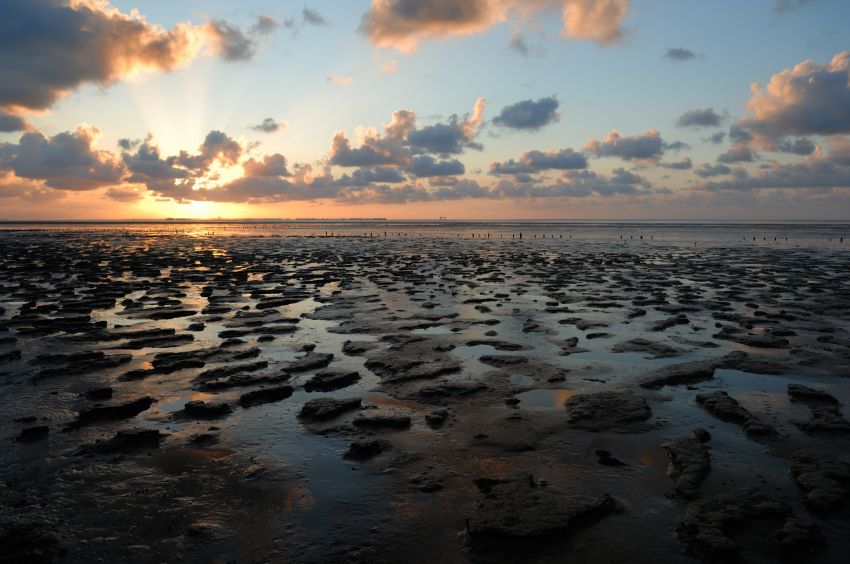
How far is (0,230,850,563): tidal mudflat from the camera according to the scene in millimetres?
5605

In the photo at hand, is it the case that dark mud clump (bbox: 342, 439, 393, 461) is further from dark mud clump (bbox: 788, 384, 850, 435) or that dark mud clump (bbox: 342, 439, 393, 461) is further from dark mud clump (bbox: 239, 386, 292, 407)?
dark mud clump (bbox: 788, 384, 850, 435)

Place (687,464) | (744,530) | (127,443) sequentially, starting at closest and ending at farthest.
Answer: (744,530) → (687,464) → (127,443)

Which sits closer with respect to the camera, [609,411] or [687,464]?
[687,464]

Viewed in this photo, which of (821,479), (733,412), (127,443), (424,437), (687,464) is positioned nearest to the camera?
(821,479)

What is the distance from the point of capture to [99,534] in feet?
18.4

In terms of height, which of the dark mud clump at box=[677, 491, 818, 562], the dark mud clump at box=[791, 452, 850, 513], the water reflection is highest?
the dark mud clump at box=[791, 452, 850, 513]

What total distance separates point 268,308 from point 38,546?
50.6 feet

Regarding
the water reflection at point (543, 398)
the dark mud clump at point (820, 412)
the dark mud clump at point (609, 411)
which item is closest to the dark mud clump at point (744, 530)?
the dark mud clump at point (609, 411)

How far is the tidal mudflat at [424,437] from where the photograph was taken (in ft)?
18.4

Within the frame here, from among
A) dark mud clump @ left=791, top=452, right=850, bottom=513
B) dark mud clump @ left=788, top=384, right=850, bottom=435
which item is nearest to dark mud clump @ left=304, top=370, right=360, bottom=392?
dark mud clump @ left=791, top=452, right=850, bottom=513

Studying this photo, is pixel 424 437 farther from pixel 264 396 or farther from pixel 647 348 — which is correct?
pixel 647 348

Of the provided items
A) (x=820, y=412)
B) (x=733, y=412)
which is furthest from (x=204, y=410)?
(x=820, y=412)

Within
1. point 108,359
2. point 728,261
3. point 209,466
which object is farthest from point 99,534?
point 728,261

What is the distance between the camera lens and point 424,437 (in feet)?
27.4
